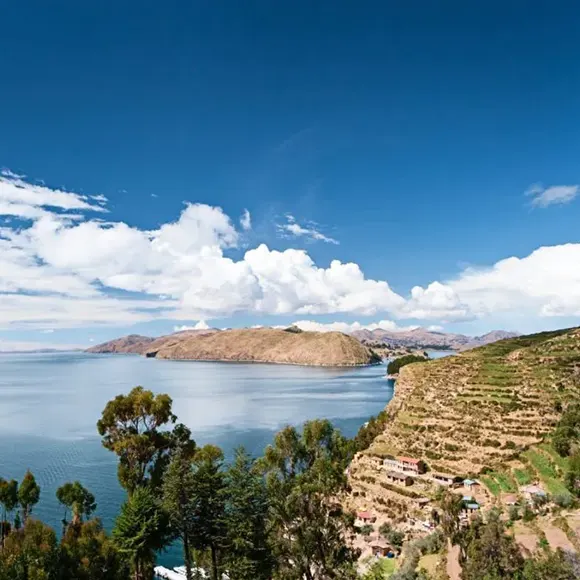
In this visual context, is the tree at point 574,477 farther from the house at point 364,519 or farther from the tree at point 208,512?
the tree at point 208,512

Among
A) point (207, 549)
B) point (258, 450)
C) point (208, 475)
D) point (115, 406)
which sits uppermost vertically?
point (115, 406)

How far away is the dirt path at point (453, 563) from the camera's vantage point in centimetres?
3123

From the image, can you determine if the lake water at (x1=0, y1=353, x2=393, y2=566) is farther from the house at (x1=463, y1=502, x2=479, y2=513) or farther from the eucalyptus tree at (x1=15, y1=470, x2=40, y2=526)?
the house at (x1=463, y1=502, x2=479, y2=513)

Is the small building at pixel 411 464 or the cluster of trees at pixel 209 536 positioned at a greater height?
the cluster of trees at pixel 209 536

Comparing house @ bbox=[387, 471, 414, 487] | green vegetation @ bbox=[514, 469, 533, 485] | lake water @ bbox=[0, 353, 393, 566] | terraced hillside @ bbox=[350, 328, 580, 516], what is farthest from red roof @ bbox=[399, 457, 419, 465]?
lake water @ bbox=[0, 353, 393, 566]

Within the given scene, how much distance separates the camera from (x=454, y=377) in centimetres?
7062

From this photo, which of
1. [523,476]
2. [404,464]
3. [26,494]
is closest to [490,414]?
[523,476]

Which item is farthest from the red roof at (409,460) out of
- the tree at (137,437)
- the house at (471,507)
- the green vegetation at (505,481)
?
the tree at (137,437)

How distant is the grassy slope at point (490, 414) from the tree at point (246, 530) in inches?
1142

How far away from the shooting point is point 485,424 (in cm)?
5678

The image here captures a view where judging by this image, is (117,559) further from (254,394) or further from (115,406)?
(254,394)

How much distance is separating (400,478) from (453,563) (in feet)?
62.6

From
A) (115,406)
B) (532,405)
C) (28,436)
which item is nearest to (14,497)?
(115,406)

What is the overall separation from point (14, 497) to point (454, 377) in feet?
184
